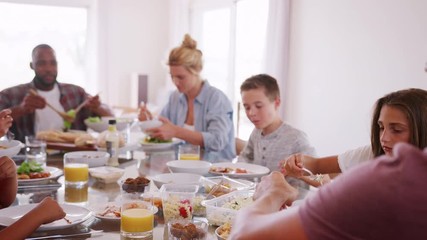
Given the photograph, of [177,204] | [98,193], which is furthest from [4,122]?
[177,204]

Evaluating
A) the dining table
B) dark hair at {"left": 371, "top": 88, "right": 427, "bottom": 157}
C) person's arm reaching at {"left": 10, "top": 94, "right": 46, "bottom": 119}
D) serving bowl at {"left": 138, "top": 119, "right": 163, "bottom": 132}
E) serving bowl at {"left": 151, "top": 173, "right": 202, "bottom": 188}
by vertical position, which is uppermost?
dark hair at {"left": 371, "top": 88, "right": 427, "bottom": 157}

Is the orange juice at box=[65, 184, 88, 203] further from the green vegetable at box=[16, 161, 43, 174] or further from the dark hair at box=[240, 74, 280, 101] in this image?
the dark hair at box=[240, 74, 280, 101]

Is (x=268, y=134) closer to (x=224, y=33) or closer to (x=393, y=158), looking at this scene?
(x=393, y=158)

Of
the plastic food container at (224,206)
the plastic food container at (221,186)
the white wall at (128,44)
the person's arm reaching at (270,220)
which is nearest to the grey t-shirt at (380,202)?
the person's arm reaching at (270,220)

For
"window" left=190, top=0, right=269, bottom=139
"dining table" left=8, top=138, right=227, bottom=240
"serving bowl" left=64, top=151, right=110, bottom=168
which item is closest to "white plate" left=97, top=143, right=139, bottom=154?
"dining table" left=8, top=138, right=227, bottom=240

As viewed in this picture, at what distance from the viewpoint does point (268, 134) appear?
8.54 feet

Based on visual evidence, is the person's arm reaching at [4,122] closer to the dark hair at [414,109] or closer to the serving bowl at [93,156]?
the serving bowl at [93,156]

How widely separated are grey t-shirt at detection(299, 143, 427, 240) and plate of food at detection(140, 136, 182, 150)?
203cm

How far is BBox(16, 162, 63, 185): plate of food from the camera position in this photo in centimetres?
194

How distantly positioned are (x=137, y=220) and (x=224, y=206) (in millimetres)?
290

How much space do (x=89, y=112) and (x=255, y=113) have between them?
149 cm

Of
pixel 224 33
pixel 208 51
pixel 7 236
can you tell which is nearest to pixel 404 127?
pixel 7 236

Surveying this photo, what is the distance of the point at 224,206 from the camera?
4.88ft

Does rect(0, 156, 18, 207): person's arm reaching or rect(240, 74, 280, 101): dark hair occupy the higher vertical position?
rect(240, 74, 280, 101): dark hair
